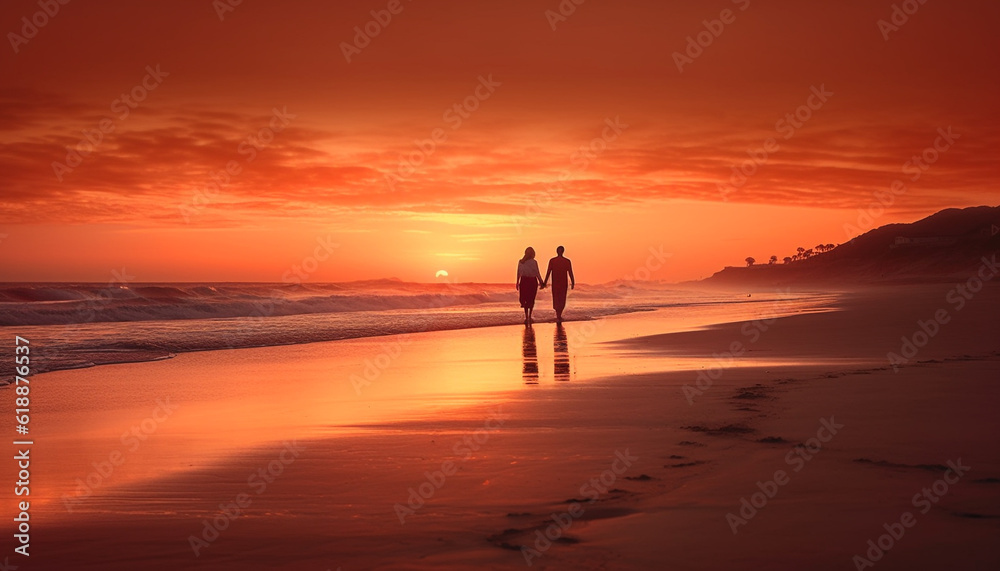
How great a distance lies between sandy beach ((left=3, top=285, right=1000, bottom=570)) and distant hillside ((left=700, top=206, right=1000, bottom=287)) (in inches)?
4405

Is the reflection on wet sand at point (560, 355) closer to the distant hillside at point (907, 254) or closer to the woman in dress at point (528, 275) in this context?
the woman in dress at point (528, 275)

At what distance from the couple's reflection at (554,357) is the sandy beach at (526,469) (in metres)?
0.39

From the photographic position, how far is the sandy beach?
11.5 ft

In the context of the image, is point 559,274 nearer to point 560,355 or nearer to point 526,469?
point 560,355

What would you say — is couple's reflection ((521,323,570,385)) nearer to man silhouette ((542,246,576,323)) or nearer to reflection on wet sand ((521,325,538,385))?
reflection on wet sand ((521,325,538,385))

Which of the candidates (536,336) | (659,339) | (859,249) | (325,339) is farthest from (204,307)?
(859,249)

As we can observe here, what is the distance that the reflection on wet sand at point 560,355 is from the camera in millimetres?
10742

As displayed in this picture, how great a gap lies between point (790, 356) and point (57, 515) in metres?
10.4

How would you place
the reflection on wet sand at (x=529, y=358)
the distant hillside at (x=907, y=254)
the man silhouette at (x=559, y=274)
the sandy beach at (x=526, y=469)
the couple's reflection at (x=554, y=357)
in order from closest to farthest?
the sandy beach at (x=526, y=469), the reflection on wet sand at (x=529, y=358), the couple's reflection at (x=554, y=357), the man silhouette at (x=559, y=274), the distant hillside at (x=907, y=254)

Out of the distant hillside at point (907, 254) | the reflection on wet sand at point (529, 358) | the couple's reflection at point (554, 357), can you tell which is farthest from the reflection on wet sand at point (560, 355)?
the distant hillside at point (907, 254)

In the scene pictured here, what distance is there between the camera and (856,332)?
1653 centimetres

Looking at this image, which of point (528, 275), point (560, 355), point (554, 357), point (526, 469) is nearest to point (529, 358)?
point (554, 357)

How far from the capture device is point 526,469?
4996 millimetres

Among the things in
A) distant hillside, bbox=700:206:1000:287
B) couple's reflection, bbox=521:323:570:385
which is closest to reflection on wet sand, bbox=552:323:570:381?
couple's reflection, bbox=521:323:570:385
